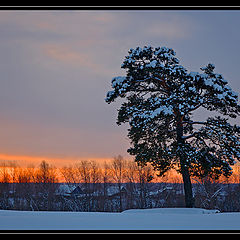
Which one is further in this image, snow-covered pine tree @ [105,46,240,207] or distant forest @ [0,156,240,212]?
distant forest @ [0,156,240,212]

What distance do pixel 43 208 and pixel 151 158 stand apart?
4382cm

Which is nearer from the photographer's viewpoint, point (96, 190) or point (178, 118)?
point (178, 118)

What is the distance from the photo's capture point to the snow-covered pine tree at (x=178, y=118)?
722 inches

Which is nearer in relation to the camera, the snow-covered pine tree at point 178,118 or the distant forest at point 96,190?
the snow-covered pine tree at point 178,118

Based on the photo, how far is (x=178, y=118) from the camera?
19750 mm

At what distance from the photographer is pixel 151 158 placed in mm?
18688

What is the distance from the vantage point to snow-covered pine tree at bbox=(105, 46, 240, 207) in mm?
18328

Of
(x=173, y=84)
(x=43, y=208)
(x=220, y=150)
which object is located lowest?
(x=43, y=208)

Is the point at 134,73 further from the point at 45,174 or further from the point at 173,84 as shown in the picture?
the point at 45,174

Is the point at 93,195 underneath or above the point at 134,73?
underneath
